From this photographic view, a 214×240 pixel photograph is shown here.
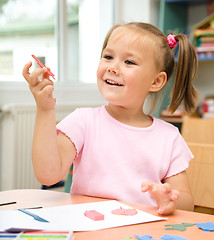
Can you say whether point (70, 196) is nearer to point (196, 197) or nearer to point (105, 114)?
point (105, 114)

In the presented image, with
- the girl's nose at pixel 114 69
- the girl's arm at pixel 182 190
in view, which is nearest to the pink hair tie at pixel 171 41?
the girl's nose at pixel 114 69

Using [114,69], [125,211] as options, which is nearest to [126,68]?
[114,69]

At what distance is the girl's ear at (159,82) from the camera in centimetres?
123

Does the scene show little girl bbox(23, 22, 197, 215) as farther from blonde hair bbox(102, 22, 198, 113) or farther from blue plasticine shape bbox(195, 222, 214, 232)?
blue plasticine shape bbox(195, 222, 214, 232)

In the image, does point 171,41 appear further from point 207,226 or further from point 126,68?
point 207,226

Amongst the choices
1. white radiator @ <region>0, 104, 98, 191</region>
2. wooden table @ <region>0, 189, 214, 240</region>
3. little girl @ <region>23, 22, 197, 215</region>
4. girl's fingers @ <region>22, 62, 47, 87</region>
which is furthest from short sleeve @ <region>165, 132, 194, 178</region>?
white radiator @ <region>0, 104, 98, 191</region>

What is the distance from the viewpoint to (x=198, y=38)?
3.12 metres

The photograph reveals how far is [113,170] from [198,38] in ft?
7.41

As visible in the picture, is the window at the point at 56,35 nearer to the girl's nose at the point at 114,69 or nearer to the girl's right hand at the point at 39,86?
the girl's nose at the point at 114,69

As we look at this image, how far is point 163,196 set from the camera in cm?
89

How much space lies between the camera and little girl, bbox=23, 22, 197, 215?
107 centimetres

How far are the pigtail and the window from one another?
1.90m

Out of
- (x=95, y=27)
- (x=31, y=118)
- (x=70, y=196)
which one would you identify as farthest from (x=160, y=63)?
(x=95, y=27)

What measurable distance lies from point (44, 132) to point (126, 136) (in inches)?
11.0
